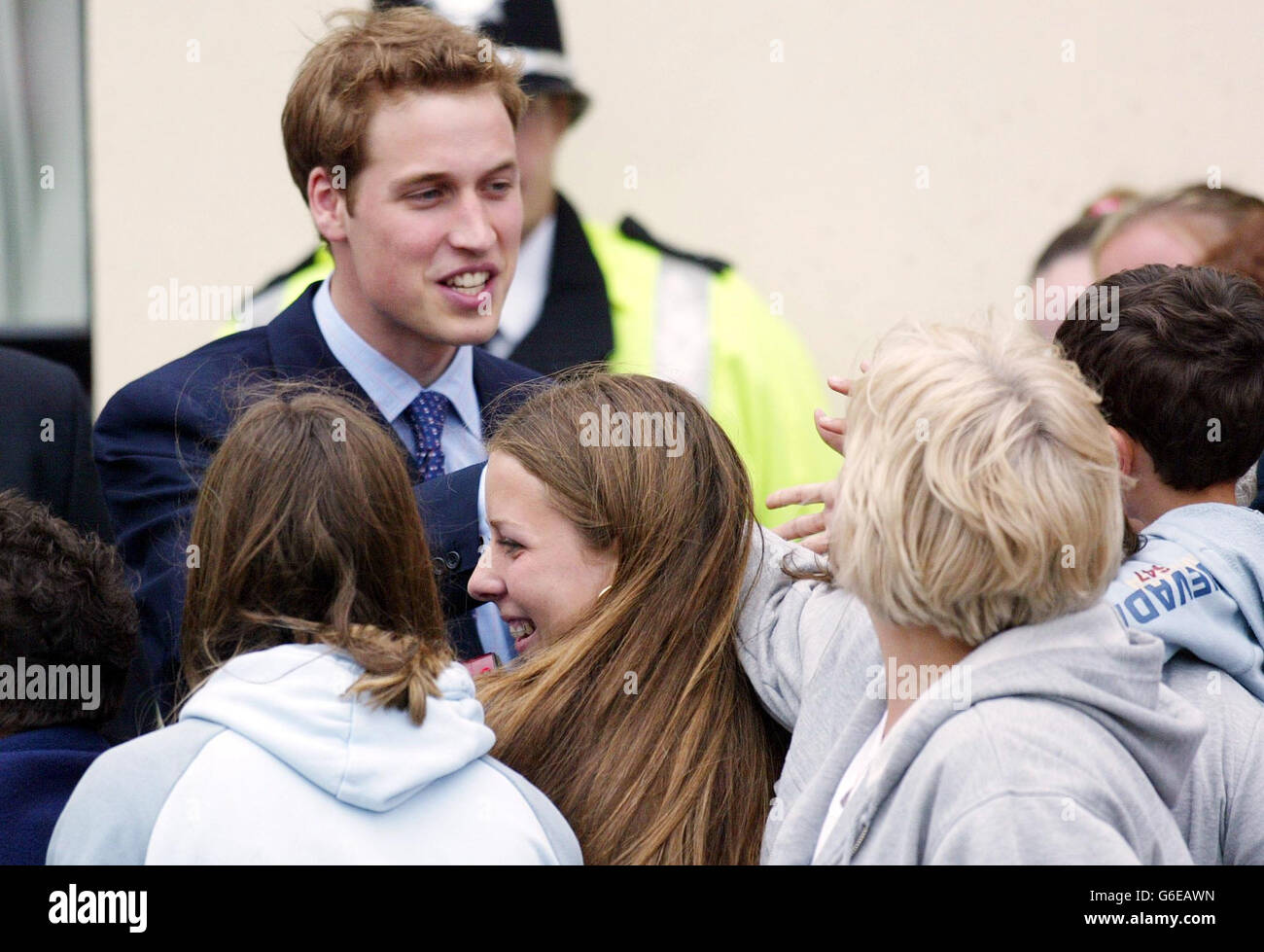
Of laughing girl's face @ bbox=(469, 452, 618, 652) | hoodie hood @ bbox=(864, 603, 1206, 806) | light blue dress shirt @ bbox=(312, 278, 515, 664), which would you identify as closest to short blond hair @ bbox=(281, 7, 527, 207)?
A: light blue dress shirt @ bbox=(312, 278, 515, 664)

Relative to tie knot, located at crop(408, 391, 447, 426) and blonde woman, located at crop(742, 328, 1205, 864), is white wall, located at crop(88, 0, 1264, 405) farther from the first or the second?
blonde woman, located at crop(742, 328, 1205, 864)

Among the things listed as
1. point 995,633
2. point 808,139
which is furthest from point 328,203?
point 995,633

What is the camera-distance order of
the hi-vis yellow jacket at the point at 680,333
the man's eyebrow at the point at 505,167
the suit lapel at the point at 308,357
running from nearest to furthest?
the suit lapel at the point at 308,357 → the man's eyebrow at the point at 505,167 → the hi-vis yellow jacket at the point at 680,333

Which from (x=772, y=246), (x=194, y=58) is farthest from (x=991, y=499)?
(x=194, y=58)

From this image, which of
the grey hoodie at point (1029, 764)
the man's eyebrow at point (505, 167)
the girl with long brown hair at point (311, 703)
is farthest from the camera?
the man's eyebrow at point (505, 167)

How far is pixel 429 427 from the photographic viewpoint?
2.50 metres

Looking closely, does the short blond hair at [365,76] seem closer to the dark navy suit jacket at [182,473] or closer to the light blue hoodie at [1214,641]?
the dark navy suit jacket at [182,473]

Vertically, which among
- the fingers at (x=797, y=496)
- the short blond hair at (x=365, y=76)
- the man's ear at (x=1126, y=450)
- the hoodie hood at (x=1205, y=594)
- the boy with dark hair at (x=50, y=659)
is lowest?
the boy with dark hair at (x=50, y=659)

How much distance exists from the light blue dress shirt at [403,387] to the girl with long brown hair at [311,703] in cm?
77

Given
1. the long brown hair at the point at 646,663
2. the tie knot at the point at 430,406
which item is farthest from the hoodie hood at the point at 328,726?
the tie knot at the point at 430,406

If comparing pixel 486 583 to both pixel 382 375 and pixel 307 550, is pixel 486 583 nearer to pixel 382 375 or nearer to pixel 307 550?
pixel 307 550

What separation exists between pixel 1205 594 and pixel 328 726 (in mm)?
1014

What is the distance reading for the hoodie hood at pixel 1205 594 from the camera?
1679 mm
